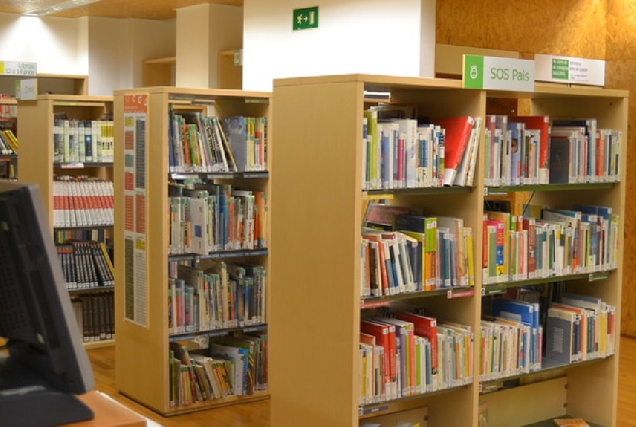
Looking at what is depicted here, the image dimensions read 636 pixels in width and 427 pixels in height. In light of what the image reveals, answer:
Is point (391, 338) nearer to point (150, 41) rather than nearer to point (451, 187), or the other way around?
point (451, 187)

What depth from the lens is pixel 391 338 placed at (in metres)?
4.05

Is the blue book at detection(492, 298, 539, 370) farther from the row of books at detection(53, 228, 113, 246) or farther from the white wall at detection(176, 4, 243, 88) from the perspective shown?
the white wall at detection(176, 4, 243, 88)

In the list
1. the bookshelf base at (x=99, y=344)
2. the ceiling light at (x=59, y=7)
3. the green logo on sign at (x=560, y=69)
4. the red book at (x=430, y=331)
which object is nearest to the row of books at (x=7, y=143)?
the bookshelf base at (x=99, y=344)

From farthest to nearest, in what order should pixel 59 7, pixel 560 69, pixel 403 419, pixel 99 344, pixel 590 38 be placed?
1. pixel 59 7
2. pixel 590 38
3. pixel 560 69
4. pixel 99 344
5. pixel 403 419

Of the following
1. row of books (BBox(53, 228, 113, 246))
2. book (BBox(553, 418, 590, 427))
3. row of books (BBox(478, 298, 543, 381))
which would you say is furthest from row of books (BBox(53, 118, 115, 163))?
book (BBox(553, 418, 590, 427))

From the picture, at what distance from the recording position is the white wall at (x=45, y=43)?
1160 centimetres

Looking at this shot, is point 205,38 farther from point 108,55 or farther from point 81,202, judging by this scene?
point 81,202

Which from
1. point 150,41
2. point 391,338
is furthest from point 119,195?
point 150,41

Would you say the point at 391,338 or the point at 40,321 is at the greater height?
the point at 40,321

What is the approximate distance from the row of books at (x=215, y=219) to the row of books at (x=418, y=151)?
5.92 feet

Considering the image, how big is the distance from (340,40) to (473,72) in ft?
9.74

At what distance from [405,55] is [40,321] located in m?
5.03

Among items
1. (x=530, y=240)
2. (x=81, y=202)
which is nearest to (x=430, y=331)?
(x=530, y=240)

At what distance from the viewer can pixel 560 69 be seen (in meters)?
8.00
